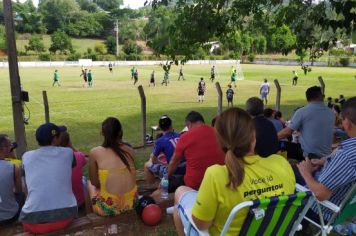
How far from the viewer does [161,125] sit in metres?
5.91

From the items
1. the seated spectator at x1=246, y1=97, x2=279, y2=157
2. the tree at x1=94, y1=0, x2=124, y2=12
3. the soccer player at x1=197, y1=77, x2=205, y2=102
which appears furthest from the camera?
the tree at x1=94, y1=0, x2=124, y2=12

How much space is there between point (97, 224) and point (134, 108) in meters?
16.3

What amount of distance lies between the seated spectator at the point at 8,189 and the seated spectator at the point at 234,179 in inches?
100

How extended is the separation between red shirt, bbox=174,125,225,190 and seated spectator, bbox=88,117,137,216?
0.68 metres

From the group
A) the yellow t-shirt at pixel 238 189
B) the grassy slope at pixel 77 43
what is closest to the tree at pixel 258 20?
the yellow t-shirt at pixel 238 189

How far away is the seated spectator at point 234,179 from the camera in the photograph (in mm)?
2461

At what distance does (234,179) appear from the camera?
8.04ft

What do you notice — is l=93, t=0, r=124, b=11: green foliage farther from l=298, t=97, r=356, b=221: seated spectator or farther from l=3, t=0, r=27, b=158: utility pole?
l=298, t=97, r=356, b=221: seated spectator

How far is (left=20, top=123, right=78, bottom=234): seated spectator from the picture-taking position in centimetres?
394

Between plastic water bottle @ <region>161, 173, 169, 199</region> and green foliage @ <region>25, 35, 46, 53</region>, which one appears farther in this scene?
green foliage @ <region>25, 35, 46, 53</region>

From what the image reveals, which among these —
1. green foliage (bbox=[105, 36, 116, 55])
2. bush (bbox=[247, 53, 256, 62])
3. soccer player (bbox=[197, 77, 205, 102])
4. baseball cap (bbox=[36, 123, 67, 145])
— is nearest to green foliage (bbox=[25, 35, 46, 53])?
green foliage (bbox=[105, 36, 116, 55])

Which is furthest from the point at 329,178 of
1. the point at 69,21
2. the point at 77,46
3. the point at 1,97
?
the point at 69,21

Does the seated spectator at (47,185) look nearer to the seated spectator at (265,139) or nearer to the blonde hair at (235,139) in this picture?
the seated spectator at (265,139)

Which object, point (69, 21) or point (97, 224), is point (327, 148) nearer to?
point (97, 224)
